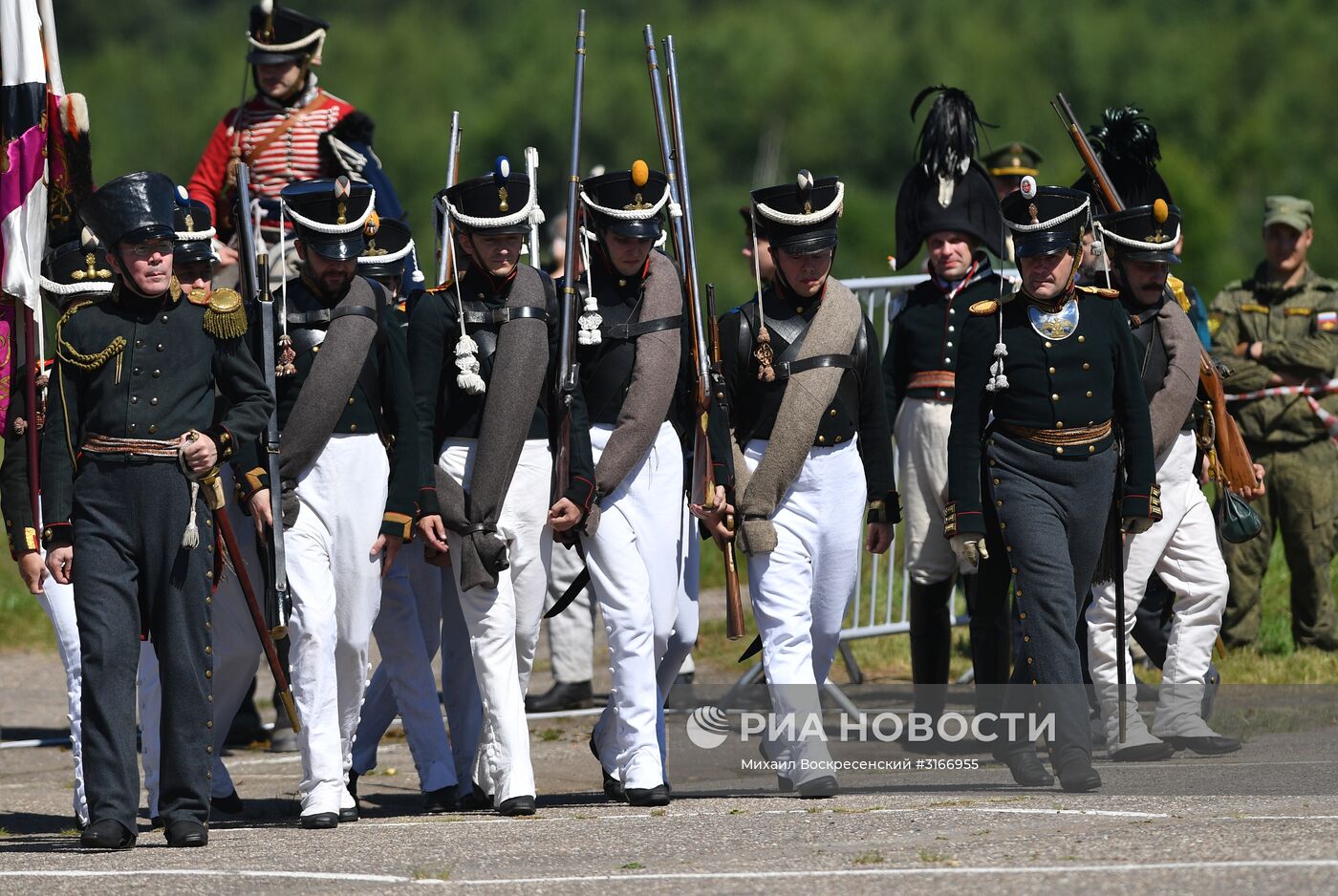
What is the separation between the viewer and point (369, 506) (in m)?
8.33

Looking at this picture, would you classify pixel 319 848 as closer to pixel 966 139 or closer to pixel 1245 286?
pixel 966 139

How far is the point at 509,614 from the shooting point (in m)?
8.40

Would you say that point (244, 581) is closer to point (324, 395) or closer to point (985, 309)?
point (324, 395)

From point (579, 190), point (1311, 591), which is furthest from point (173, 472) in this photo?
point (1311, 591)

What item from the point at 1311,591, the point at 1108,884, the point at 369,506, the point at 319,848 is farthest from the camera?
the point at 1311,591

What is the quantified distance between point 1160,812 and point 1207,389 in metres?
2.87

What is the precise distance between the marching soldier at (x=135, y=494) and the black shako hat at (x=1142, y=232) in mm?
3647

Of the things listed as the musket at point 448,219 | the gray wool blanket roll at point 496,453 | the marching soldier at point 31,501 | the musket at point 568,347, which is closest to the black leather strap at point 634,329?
the musket at point 568,347

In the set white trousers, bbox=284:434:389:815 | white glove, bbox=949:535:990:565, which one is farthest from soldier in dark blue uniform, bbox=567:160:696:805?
white glove, bbox=949:535:990:565

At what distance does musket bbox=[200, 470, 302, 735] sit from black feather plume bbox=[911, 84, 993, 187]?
3632mm

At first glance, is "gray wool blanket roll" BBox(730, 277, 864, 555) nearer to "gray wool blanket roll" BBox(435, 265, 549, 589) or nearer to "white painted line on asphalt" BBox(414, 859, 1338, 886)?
"gray wool blanket roll" BBox(435, 265, 549, 589)

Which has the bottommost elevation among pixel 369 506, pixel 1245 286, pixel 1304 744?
pixel 1304 744

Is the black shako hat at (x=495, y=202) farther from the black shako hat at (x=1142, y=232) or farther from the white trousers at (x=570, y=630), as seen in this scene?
the white trousers at (x=570, y=630)

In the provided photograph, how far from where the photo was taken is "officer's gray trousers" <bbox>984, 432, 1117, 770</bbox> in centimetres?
837
